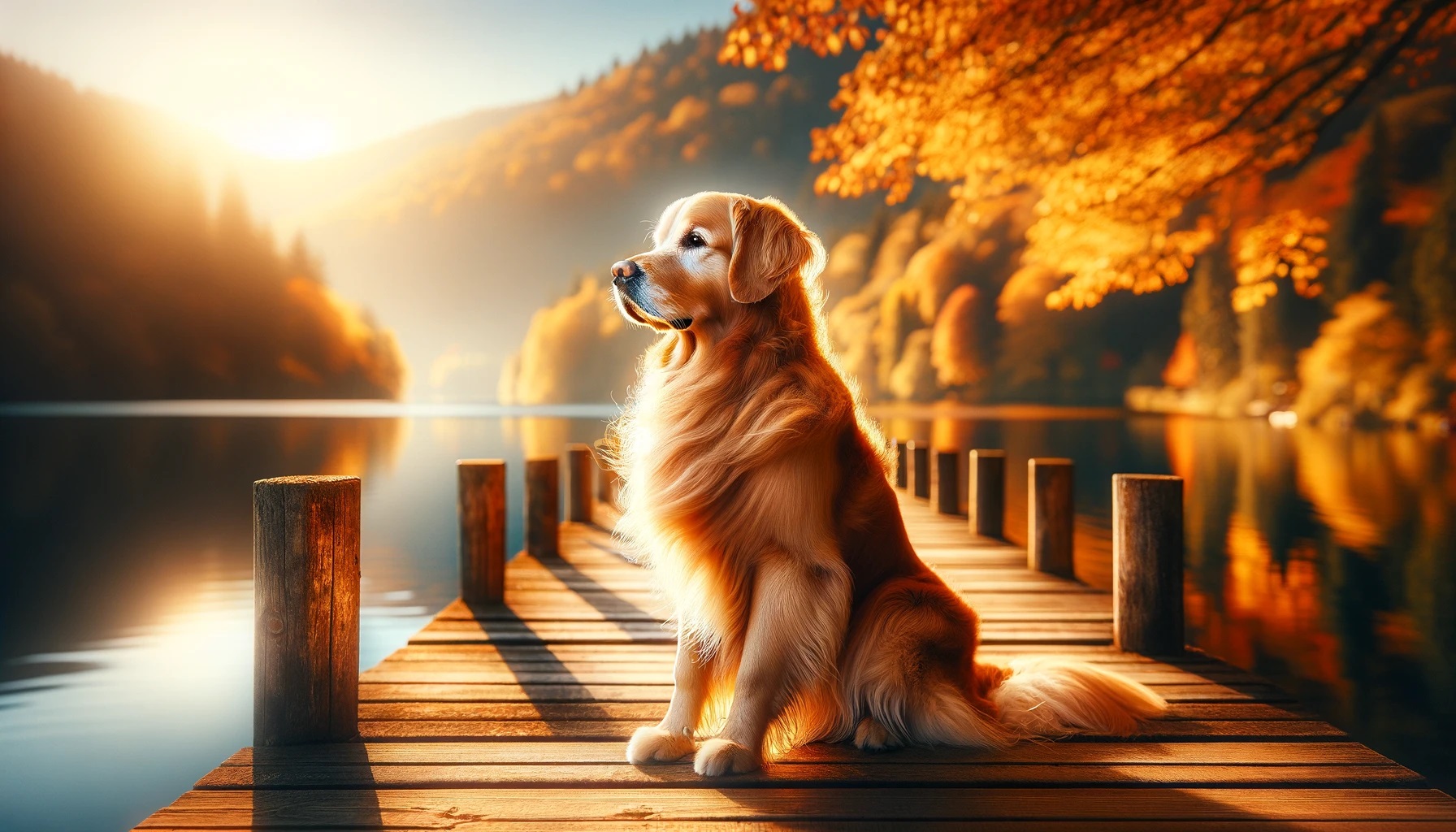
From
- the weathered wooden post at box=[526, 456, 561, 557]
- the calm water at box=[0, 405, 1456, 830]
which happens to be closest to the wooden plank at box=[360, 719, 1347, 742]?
the calm water at box=[0, 405, 1456, 830]

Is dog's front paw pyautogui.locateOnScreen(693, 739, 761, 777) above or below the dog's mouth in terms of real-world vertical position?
below

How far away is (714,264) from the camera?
222 centimetres

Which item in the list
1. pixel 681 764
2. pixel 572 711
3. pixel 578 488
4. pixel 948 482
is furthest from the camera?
A: pixel 948 482

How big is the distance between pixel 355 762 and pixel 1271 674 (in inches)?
202

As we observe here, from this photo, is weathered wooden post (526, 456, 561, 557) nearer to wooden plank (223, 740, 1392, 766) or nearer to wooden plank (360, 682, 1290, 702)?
wooden plank (360, 682, 1290, 702)

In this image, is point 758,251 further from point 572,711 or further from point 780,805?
point 572,711

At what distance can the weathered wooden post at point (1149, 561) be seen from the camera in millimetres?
3205

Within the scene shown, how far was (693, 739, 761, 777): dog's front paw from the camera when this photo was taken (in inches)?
79.7

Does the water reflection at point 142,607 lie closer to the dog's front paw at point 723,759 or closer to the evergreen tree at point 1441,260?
the dog's front paw at point 723,759

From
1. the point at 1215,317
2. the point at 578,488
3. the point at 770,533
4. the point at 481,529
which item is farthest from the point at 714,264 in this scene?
the point at 1215,317

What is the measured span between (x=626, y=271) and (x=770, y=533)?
0.72 meters

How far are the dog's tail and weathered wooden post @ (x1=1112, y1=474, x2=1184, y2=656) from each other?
32.2 inches

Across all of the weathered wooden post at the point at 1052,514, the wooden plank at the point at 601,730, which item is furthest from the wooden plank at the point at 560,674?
the weathered wooden post at the point at 1052,514

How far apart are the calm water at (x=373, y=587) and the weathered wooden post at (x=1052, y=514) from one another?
140 centimetres
